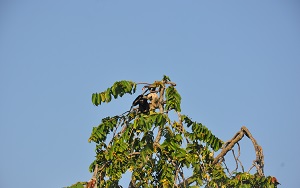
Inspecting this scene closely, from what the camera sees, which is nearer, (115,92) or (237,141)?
(115,92)

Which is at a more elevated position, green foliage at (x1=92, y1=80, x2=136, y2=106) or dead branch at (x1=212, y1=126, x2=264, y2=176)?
green foliage at (x1=92, y1=80, x2=136, y2=106)

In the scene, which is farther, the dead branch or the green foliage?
the dead branch

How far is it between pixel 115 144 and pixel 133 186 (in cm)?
70

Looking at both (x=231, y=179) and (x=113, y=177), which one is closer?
(x=113, y=177)

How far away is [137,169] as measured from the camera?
873cm

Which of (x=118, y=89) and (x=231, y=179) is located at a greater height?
(x=118, y=89)

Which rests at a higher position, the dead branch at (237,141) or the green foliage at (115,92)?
the green foliage at (115,92)

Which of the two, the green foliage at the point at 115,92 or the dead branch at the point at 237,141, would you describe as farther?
the dead branch at the point at 237,141

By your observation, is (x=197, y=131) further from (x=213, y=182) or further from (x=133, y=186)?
(x=133, y=186)

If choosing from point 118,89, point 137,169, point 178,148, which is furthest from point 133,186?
→ point 118,89

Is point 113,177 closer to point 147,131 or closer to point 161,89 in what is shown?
point 147,131

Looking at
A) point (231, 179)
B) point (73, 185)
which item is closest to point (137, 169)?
point (73, 185)

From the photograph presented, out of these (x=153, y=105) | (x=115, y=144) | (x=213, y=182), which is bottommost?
(x=213, y=182)

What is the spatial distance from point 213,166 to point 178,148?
1.05 m
